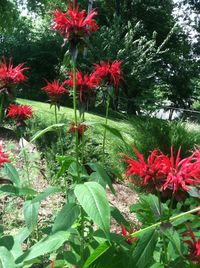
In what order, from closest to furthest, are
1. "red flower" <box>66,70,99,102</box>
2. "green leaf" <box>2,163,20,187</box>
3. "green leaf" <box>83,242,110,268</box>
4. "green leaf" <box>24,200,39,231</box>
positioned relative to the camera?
"green leaf" <box>83,242,110,268</box>, "green leaf" <box>24,200,39,231</box>, "green leaf" <box>2,163,20,187</box>, "red flower" <box>66,70,99,102</box>

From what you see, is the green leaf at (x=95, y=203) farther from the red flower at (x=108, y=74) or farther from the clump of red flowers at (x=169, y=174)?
the red flower at (x=108, y=74)

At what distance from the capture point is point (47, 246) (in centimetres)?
160

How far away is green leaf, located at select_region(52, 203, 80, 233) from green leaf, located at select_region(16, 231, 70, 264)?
3 cm

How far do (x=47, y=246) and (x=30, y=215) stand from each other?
0.90ft

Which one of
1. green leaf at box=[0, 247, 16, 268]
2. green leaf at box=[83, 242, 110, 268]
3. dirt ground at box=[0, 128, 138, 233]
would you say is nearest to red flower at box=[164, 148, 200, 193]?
green leaf at box=[83, 242, 110, 268]

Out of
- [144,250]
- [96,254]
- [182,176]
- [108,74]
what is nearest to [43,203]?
[108,74]

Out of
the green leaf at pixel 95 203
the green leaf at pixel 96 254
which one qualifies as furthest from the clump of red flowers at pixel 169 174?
the green leaf at pixel 96 254

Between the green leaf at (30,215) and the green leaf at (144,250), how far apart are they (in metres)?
0.52

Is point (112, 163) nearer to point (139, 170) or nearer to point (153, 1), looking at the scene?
point (139, 170)

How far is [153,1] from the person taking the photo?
22094mm

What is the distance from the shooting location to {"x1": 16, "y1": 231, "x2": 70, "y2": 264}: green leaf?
5.15ft

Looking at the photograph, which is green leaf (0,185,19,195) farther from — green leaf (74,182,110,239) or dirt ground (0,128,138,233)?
dirt ground (0,128,138,233)

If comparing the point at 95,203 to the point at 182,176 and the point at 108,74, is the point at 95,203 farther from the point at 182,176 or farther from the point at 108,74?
the point at 108,74

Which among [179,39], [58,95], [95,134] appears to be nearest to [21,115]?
[58,95]
